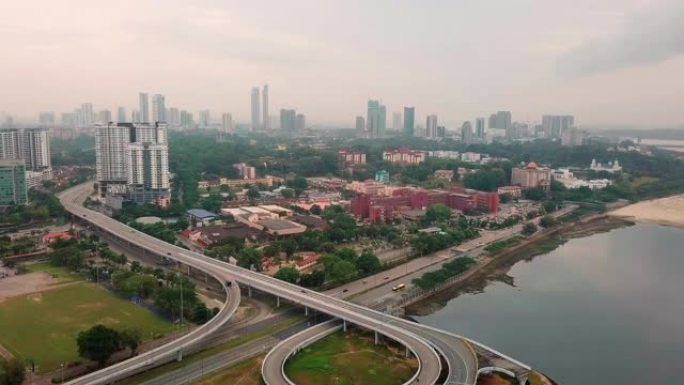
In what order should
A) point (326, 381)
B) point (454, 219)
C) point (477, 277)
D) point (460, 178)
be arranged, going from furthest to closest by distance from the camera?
point (460, 178) < point (454, 219) < point (477, 277) < point (326, 381)

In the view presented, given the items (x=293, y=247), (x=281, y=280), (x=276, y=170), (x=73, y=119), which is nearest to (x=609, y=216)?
(x=293, y=247)

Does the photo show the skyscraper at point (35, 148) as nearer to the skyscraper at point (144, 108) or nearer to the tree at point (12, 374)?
the tree at point (12, 374)

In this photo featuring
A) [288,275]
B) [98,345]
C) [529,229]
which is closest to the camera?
[98,345]

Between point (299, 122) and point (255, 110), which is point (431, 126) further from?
point (255, 110)

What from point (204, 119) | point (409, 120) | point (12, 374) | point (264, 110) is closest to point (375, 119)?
point (409, 120)

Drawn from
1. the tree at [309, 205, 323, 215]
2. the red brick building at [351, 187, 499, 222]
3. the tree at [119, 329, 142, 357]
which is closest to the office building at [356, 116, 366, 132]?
the red brick building at [351, 187, 499, 222]

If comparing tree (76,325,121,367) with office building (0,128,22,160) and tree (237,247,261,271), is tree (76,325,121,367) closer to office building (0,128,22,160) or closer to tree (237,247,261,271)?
tree (237,247,261,271)

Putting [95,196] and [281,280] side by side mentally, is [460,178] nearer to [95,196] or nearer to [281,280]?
[95,196]
